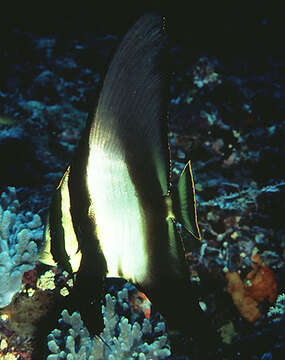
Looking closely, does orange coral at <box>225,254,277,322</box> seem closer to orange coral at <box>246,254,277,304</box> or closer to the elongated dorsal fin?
orange coral at <box>246,254,277,304</box>

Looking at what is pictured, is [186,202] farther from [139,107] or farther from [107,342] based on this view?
[107,342]

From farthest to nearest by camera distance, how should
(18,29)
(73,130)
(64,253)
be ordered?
(18,29), (73,130), (64,253)

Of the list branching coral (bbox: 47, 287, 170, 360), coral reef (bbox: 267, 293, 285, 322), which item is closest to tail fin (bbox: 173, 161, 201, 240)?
branching coral (bbox: 47, 287, 170, 360)

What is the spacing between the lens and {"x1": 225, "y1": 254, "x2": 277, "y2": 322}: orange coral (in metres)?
2.59

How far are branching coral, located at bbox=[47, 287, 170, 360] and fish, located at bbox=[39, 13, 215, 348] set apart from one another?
81cm

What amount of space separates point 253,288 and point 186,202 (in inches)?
78.7

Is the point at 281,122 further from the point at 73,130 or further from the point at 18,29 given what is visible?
the point at 18,29

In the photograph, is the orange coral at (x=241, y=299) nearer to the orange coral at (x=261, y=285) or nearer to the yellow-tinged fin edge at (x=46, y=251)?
the orange coral at (x=261, y=285)

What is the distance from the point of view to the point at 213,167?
3.34m

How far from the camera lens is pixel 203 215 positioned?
2.78 metres

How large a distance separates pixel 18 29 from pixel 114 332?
832 centimetres

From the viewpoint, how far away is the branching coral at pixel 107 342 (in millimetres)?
1812

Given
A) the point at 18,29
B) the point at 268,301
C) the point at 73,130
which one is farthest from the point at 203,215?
the point at 18,29

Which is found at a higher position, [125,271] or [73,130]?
[73,130]
